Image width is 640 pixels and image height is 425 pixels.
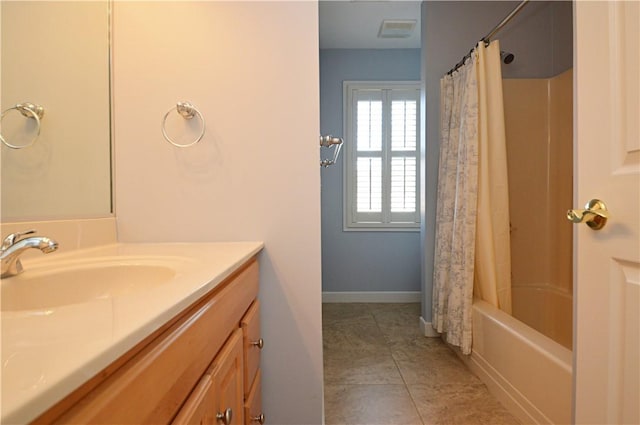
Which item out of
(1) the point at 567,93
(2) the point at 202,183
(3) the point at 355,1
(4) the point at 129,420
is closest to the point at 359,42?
(3) the point at 355,1

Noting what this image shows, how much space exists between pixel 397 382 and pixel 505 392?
526mm

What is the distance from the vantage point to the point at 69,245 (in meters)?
0.98

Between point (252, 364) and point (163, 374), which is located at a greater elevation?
point (163, 374)

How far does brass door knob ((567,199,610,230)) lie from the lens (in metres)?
0.78

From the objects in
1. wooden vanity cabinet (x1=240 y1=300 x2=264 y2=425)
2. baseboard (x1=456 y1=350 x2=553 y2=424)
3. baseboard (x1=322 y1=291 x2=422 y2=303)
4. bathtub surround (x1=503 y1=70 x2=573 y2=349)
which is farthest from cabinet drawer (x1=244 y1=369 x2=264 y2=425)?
baseboard (x1=322 y1=291 x2=422 y2=303)

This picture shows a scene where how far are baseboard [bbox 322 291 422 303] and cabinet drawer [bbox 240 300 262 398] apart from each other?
2.26 metres

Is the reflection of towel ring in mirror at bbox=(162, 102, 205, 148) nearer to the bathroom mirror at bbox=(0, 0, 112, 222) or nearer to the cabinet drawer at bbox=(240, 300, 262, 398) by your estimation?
the bathroom mirror at bbox=(0, 0, 112, 222)

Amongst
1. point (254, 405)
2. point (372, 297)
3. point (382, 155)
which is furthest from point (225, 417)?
point (382, 155)

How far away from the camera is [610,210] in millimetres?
769

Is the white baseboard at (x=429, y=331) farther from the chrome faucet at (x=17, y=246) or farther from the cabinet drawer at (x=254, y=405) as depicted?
the chrome faucet at (x=17, y=246)

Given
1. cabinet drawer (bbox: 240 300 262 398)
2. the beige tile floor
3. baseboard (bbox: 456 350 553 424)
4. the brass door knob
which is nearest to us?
the brass door knob

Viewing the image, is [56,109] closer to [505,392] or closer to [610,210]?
[610,210]

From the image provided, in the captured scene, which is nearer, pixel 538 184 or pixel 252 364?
pixel 252 364

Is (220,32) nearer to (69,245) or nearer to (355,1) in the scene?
(69,245)
